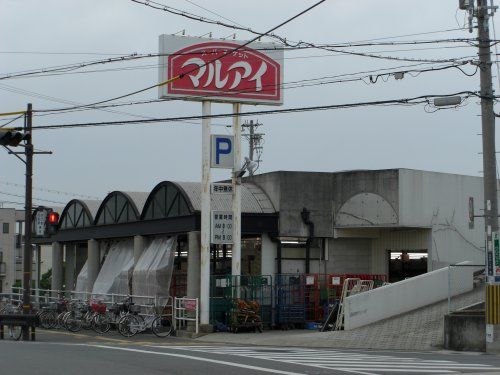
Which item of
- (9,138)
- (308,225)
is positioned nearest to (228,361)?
(9,138)

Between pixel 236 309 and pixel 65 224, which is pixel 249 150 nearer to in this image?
pixel 65 224

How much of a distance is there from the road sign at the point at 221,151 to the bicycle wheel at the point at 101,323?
708 centimetres

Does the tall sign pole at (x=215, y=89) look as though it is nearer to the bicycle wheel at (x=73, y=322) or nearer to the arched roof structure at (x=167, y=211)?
the arched roof structure at (x=167, y=211)

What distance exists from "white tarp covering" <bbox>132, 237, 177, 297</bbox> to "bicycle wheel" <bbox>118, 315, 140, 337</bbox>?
3.22 meters

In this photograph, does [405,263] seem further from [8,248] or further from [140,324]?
[8,248]

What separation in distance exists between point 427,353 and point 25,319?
41.2ft

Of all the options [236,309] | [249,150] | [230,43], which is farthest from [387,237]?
[249,150]

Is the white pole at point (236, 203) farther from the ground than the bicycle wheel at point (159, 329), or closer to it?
farther from the ground

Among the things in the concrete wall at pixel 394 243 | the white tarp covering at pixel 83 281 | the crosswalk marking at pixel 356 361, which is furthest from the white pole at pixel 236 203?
the white tarp covering at pixel 83 281

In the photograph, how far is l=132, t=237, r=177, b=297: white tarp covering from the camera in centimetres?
3262

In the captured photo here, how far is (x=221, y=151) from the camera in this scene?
2884 centimetres

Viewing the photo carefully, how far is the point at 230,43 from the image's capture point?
29.6m

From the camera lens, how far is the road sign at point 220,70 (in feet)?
94.9

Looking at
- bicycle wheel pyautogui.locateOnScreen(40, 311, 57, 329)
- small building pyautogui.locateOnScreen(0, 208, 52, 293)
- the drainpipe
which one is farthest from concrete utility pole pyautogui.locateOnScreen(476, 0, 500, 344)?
small building pyautogui.locateOnScreen(0, 208, 52, 293)
